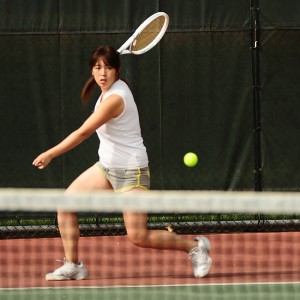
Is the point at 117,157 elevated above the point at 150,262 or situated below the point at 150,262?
above

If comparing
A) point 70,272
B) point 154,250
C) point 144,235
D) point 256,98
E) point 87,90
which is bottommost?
point 154,250

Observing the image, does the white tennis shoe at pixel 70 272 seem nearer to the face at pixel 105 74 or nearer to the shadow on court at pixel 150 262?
the shadow on court at pixel 150 262

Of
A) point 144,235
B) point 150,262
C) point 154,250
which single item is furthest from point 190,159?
point 144,235

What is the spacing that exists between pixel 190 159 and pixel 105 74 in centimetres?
242

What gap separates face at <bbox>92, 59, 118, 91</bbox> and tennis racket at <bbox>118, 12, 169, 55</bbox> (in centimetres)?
56

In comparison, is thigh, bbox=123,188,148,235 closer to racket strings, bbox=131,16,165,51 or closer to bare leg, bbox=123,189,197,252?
bare leg, bbox=123,189,197,252

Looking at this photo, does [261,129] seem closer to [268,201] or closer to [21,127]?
[21,127]

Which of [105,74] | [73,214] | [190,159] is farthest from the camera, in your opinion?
[190,159]

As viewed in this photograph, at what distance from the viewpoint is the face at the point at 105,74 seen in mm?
5590

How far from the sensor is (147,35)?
254 inches

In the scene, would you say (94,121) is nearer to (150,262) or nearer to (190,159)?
(150,262)

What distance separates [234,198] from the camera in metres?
3.85

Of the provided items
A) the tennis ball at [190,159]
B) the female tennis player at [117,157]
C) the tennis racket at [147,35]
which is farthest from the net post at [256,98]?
the female tennis player at [117,157]

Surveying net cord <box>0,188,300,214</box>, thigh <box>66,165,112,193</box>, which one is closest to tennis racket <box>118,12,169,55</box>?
thigh <box>66,165,112,193</box>
